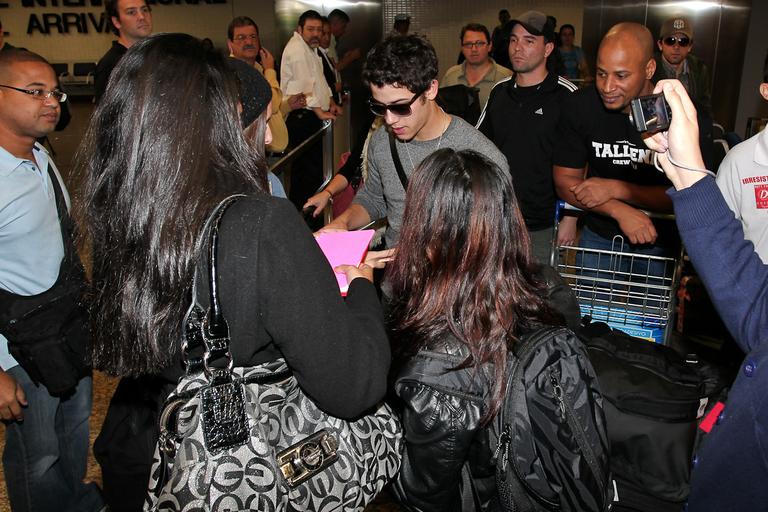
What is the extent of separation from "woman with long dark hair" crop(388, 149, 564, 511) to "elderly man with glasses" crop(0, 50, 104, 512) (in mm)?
1274

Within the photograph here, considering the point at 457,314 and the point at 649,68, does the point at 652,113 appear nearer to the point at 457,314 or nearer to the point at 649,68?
the point at 457,314

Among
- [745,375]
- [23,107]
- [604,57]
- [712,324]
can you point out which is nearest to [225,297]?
[745,375]

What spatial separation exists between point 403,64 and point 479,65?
3.76 meters

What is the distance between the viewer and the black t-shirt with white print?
10.3 feet

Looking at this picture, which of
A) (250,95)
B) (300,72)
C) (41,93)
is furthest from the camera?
(300,72)

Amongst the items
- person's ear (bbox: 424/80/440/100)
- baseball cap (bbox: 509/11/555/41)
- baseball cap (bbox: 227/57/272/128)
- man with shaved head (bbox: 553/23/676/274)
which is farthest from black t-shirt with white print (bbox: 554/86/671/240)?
baseball cap (bbox: 227/57/272/128)

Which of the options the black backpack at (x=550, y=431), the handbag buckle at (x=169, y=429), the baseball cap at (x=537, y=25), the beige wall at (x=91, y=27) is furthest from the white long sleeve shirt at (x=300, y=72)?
the beige wall at (x=91, y=27)

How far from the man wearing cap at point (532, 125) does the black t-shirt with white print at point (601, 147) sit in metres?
0.13

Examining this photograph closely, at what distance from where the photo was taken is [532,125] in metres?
3.55

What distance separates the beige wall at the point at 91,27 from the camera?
14445 mm

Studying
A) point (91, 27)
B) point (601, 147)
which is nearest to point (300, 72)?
point (601, 147)

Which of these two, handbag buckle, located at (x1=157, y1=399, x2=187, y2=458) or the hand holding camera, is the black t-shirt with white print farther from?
handbag buckle, located at (x1=157, y1=399, x2=187, y2=458)

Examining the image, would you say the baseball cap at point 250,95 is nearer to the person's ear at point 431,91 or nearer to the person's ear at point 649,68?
the person's ear at point 431,91

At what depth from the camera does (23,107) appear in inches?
91.3
